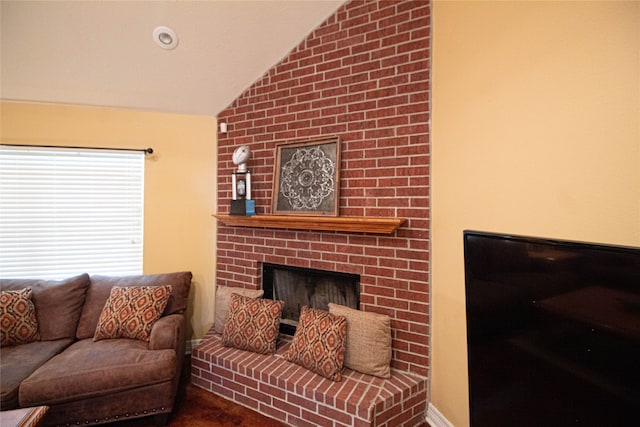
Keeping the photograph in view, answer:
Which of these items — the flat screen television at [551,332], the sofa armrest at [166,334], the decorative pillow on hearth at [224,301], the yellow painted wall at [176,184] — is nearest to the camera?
the flat screen television at [551,332]

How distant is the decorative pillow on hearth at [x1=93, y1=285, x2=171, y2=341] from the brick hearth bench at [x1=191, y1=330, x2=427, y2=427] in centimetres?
49

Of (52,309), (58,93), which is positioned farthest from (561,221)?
(58,93)

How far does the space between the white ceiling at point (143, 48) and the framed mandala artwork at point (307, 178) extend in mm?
895

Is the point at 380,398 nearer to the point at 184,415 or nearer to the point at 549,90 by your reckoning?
the point at 184,415

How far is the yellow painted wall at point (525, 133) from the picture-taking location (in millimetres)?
958

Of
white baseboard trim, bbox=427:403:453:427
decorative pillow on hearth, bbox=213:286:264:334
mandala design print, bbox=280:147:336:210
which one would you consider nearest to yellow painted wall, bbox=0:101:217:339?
decorative pillow on hearth, bbox=213:286:264:334

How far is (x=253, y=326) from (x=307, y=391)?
68cm

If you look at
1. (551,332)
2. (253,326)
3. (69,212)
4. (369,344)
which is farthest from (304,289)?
(69,212)

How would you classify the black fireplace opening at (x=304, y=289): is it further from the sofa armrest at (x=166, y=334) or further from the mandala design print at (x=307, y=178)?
the sofa armrest at (x=166, y=334)

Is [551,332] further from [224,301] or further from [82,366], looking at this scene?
[82,366]

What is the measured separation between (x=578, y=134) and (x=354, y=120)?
138 centimetres

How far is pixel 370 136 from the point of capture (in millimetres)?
2092

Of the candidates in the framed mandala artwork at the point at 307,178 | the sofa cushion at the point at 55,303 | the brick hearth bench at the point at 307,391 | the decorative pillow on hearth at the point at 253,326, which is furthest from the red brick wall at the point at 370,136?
the sofa cushion at the point at 55,303

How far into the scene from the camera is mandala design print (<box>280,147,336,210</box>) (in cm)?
225
